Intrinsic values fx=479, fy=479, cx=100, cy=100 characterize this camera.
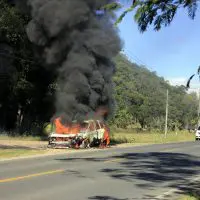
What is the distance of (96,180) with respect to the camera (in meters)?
11.5

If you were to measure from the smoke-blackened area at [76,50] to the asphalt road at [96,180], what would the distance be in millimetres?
18584

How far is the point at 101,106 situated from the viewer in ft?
117

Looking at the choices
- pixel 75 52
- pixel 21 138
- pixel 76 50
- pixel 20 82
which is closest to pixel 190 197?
pixel 21 138

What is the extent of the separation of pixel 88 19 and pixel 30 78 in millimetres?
6204

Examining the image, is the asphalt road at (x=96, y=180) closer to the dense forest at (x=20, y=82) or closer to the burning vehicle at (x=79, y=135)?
the burning vehicle at (x=79, y=135)

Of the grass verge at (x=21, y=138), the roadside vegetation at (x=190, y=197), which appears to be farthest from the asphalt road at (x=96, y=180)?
the grass verge at (x=21, y=138)

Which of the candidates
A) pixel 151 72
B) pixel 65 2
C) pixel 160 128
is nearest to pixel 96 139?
pixel 65 2

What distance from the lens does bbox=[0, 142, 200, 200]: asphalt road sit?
365 inches

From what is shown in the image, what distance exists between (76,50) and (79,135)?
12.0 metres

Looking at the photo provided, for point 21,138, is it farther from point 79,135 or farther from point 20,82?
point 79,135

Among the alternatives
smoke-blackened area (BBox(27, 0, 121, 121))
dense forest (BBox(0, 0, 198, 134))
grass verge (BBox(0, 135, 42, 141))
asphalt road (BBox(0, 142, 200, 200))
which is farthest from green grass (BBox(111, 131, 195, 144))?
asphalt road (BBox(0, 142, 200, 200))

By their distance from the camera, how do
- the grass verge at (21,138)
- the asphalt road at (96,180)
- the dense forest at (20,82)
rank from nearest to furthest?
the asphalt road at (96,180)
the grass verge at (21,138)
the dense forest at (20,82)

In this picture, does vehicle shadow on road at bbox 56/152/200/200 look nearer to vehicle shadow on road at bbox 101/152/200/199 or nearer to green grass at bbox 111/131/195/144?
vehicle shadow on road at bbox 101/152/200/199

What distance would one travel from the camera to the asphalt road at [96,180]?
365 inches
